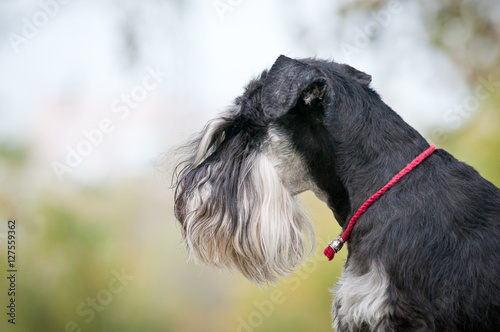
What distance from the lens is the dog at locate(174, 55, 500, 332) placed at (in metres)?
1.88

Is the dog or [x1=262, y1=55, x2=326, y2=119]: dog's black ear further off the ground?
[x1=262, y1=55, x2=326, y2=119]: dog's black ear

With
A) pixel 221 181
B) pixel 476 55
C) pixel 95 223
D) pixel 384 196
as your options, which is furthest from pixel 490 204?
pixel 95 223

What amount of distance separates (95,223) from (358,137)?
8.57 ft

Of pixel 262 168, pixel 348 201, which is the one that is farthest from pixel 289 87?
pixel 348 201

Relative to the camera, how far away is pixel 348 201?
214cm

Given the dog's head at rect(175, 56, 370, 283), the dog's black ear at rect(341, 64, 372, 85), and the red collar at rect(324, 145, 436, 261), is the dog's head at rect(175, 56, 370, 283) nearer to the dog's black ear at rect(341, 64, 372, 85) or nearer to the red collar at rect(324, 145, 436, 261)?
the dog's black ear at rect(341, 64, 372, 85)

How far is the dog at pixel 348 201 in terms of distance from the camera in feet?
6.16

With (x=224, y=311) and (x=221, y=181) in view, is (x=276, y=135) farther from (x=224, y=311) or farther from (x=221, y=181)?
(x=224, y=311)

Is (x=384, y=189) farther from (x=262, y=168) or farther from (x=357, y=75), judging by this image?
(x=357, y=75)

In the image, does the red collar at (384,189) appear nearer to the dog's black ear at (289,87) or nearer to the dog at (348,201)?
the dog at (348,201)

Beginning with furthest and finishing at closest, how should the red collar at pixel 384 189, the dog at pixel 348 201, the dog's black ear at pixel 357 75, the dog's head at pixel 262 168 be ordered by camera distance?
the dog's black ear at pixel 357 75 → the dog's head at pixel 262 168 → the red collar at pixel 384 189 → the dog at pixel 348 201

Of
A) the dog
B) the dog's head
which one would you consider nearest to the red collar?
the dog

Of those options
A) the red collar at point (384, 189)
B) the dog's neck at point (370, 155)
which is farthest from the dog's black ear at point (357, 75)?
the red collar at point (384, 189)

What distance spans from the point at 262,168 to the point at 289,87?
342 millimetres
